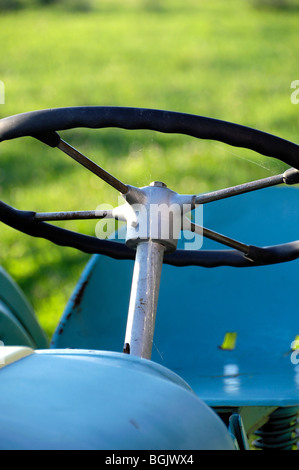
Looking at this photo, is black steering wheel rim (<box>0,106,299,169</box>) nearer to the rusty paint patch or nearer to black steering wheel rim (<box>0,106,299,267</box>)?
black steering wheel rim (<box>0,106,299,267</box>)

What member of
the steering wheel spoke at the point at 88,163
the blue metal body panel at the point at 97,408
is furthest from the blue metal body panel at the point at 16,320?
the blue metal body panel at the point at 97,408

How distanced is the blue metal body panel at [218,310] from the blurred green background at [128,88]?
12 centimetres

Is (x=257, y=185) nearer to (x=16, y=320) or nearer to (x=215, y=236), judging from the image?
(x=215, y=236)

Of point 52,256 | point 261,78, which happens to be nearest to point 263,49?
point 261,78

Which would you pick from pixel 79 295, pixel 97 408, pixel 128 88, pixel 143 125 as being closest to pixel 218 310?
pixel 79 295

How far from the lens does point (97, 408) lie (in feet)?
2.13

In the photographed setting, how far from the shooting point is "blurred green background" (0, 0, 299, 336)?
8.20 feet

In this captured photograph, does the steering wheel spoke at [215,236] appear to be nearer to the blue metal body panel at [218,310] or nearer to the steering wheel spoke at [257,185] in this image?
the steering wheel spoke at [257,185]

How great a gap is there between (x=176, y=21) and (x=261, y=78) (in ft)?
9.53

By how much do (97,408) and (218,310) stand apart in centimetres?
78

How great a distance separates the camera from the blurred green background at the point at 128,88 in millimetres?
2498

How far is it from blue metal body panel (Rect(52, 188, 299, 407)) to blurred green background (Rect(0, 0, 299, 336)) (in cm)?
12

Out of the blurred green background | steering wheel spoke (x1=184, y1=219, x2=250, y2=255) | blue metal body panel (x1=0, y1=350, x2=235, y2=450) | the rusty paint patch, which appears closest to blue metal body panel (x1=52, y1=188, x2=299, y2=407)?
the rusty paint patch
